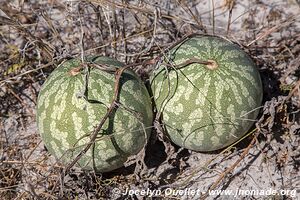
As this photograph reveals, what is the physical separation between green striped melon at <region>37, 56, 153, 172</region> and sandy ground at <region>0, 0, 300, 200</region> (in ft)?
0.42

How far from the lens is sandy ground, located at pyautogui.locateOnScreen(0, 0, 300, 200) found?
2902mm

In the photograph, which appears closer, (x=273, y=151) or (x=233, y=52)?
(x=233, y=52)

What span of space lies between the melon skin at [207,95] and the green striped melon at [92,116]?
14cm

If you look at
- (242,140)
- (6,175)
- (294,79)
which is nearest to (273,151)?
(242,140)

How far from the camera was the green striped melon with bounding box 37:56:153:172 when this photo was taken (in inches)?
101

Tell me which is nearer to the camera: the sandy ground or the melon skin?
the melon skin

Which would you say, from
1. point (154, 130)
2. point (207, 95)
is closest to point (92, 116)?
point (154, 130)

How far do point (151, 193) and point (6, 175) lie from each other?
94cm

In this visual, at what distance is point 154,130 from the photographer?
283cm

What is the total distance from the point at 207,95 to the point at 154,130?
39 cm

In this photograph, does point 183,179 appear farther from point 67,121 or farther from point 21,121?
point 21,121

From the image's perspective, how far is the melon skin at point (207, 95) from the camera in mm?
2635

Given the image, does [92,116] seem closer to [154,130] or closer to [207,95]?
[154,130]

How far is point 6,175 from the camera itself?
3121 mm
